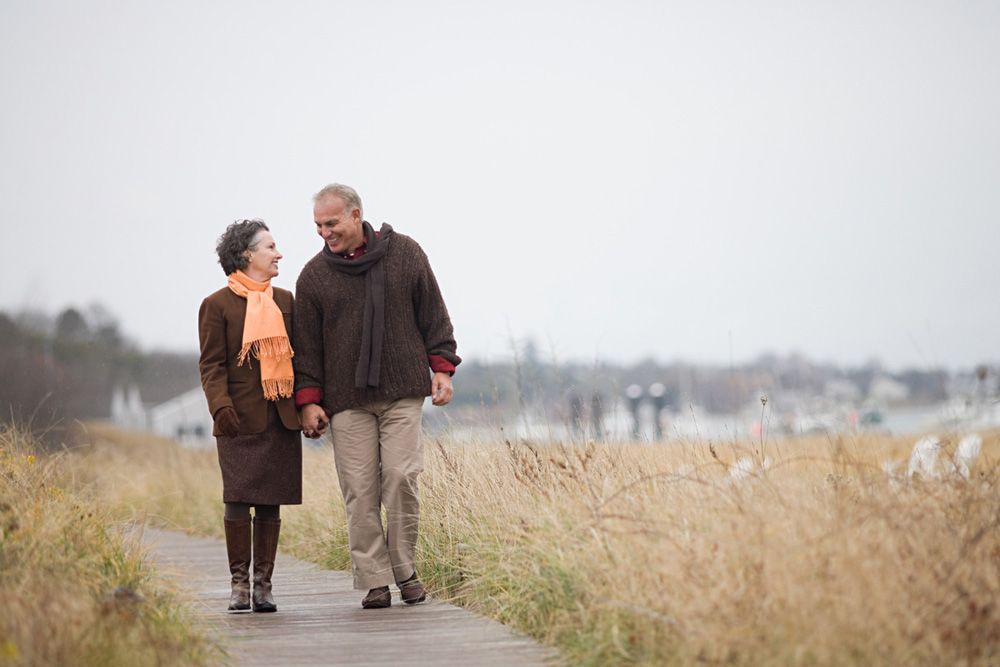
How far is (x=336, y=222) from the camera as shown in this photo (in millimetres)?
5656

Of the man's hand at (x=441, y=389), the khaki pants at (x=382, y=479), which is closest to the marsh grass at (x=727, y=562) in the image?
the khaki pants at (x=382, y=479)

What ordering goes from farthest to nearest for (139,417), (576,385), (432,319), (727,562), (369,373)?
1. (139,417)
2. (576,385)
3. (432,319)
4. (369,373)
5. (727,562)

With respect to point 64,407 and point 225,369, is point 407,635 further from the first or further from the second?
point 64,407

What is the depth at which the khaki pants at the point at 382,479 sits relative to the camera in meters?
5.69

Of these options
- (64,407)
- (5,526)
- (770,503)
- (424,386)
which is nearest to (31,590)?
(5,526)

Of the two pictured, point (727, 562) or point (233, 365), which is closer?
point (727, 562)

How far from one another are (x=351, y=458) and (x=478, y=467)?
93 centimetres

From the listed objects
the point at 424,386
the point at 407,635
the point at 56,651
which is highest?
the point at 424,386

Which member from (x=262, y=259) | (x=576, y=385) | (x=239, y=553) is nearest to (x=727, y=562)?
(x=239, y=553)

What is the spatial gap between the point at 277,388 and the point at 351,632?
1356 millimetres

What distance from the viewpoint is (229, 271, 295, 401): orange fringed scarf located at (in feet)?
18.3

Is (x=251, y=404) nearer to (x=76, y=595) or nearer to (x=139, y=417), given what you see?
(x=76, y=595)

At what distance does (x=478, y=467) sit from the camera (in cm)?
641

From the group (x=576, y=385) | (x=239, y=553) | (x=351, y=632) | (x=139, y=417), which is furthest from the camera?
(x=139, y=417)
